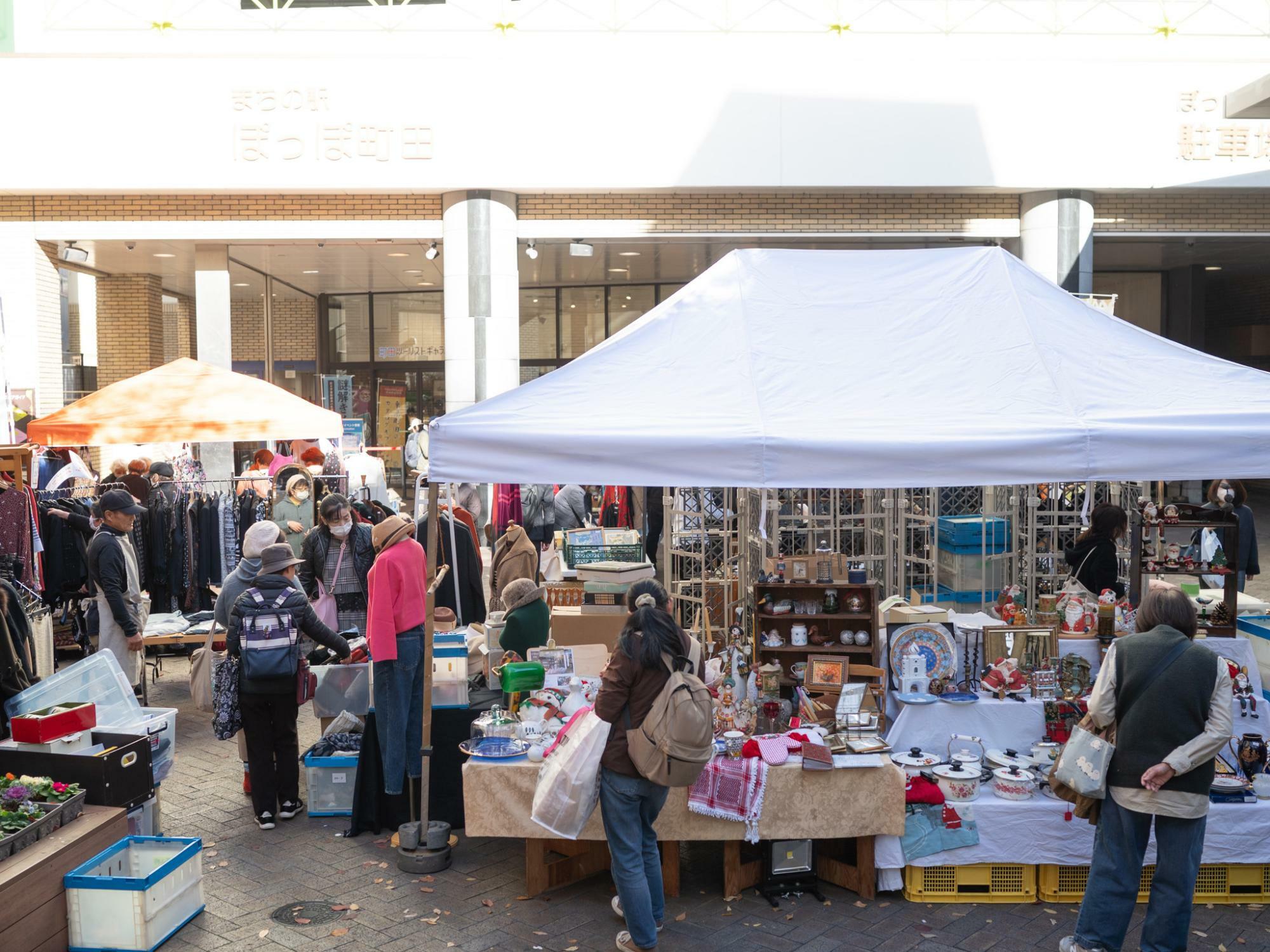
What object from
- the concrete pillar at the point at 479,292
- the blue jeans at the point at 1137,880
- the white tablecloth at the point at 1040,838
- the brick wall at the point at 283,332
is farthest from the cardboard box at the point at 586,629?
the brick wall at the point at 283,332

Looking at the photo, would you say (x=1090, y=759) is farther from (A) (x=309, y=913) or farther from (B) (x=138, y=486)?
(B) (x=138, y=486)

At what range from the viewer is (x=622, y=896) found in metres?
4.66

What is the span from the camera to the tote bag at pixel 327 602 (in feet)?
28.0

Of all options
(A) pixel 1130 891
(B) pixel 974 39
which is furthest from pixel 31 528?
(B) pixel 974 39

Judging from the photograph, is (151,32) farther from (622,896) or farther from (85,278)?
(622,896)

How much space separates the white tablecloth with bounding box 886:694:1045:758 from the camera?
19.4ft

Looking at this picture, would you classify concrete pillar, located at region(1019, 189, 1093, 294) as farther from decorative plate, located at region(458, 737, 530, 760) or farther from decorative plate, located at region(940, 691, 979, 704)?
decorative plate, located at region(458, 737, 530, 760)

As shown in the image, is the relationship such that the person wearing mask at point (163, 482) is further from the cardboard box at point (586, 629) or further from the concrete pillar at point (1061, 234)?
the concrete pillar at point (1061, 234)

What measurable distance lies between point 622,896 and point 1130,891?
7.04ft

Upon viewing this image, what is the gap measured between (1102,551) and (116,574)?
6.80m

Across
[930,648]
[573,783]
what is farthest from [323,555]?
[930,648]

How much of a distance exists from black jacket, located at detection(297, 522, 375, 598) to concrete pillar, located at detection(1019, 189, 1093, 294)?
1072cm

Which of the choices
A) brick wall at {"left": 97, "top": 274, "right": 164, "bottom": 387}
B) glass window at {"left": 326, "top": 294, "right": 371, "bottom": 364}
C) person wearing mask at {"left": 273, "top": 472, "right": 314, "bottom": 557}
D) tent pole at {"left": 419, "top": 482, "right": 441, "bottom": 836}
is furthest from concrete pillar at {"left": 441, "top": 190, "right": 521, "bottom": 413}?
tent pole at {"left": 419, "top": 482, "right": 441, "bottom": 836}

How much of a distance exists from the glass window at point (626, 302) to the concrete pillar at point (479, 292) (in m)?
6.51
